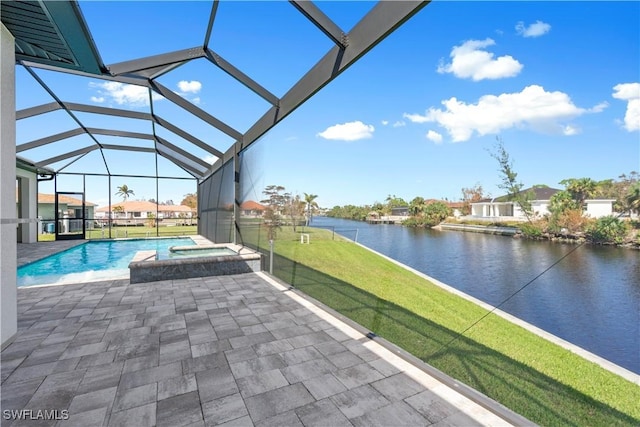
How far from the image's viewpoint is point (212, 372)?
7.06 feet

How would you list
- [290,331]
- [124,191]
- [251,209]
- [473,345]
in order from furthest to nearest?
[124,191]
[251,209]
[473,345]
[290,331]

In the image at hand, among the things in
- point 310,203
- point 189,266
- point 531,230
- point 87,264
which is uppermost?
point 310,203

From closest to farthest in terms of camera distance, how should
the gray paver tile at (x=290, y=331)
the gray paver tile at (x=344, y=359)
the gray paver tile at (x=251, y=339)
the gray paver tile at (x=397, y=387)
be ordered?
the gray paver tile at (x=397, y=387) → the gray paver tile at (x=344, y=359) → the gray paver tile at (x=251, y=339) → the gray paver tile at (x=290, y=331)

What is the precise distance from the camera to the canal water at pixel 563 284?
192 cm

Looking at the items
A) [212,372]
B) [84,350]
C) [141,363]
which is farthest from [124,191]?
[212,372]

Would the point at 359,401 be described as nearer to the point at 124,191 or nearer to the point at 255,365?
the point at 255,365

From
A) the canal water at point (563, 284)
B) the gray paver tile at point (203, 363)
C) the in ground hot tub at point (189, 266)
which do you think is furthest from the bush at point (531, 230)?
the in ground hot tub at point (189, 266)

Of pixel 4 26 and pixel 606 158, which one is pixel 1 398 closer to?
pixel 4 26

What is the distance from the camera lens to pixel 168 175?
12961 mm

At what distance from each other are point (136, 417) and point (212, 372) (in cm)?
55

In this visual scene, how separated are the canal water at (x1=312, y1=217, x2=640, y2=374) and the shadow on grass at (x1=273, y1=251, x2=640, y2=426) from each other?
48 cm

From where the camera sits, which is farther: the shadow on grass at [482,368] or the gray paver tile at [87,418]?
the shadow on grass at [482,368]

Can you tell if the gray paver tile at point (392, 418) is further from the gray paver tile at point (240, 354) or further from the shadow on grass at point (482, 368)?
the gray paver tile at point (240, 354)

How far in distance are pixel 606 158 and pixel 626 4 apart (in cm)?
100
